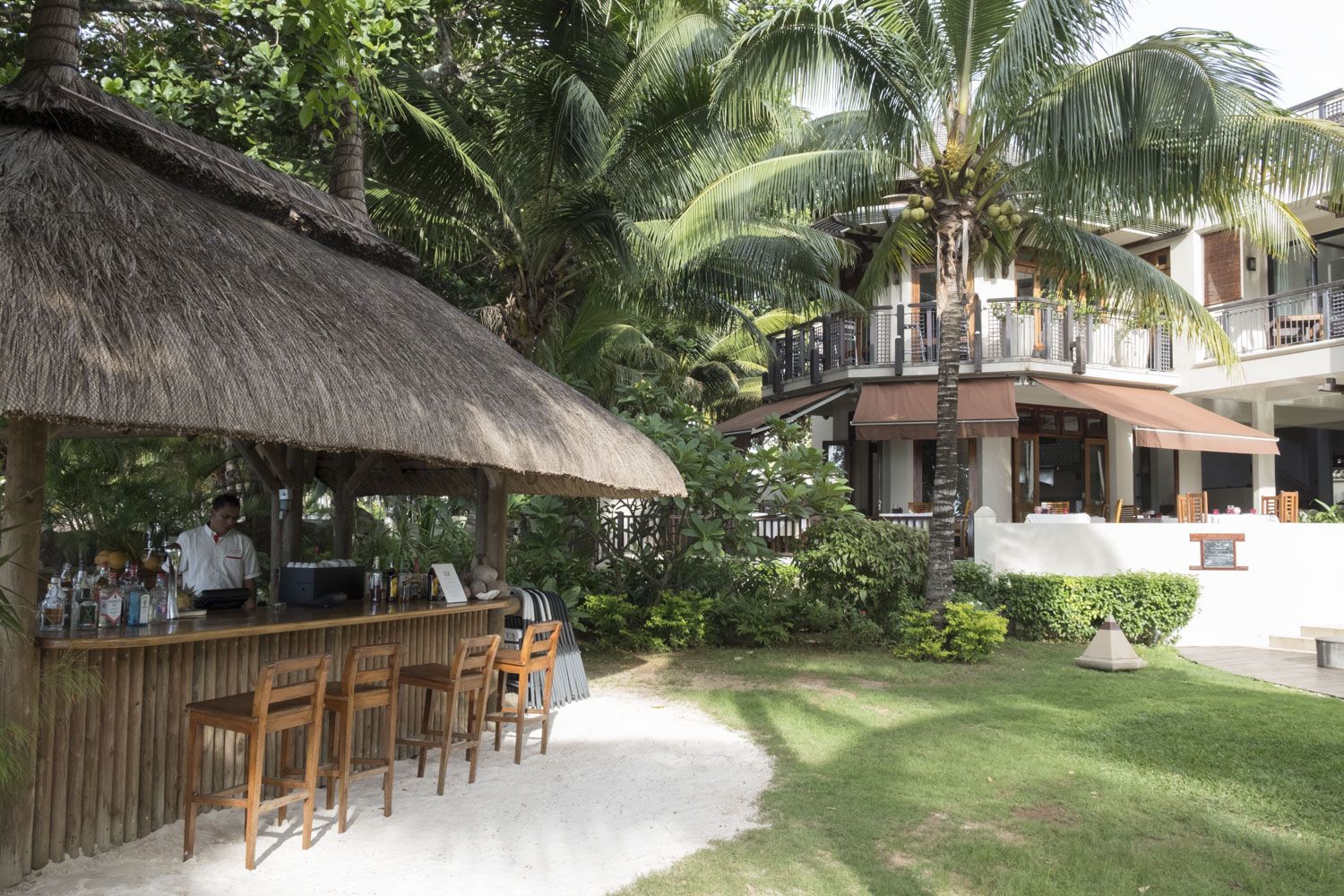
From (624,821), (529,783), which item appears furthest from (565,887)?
(529,783)

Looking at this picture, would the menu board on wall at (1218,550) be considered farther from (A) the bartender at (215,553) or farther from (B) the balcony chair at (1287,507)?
(A) the bartender at (215,553)

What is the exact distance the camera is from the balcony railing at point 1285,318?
55.6ft

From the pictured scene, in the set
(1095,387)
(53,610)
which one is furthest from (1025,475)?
(53,610)

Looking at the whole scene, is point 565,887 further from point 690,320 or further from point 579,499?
point 690,320

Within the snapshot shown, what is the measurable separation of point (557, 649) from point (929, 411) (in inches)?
408

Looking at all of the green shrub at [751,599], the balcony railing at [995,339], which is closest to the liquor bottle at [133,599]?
the green shrub at [751,599]

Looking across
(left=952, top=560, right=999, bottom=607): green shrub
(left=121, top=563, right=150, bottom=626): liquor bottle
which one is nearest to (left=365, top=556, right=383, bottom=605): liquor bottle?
(left=121, top=563, right=150, bottom=626): liquor bottle

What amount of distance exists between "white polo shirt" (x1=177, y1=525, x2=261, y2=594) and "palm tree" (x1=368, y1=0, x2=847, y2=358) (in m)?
4.81

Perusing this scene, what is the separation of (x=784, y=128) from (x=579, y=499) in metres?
5.52

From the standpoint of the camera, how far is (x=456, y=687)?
620 cm

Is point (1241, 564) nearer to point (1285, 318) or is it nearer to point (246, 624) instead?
point (1285, 318)

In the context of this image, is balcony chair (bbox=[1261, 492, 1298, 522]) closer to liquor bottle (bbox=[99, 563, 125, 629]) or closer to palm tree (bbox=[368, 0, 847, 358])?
palm tree (bbox=[368, 0, 847, 358])

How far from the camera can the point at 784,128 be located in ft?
42.3

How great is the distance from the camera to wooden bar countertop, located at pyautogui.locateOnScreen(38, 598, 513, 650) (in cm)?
479
